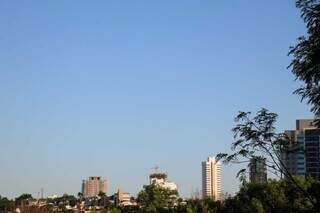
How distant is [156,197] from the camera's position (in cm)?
5959

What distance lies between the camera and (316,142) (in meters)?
13.8

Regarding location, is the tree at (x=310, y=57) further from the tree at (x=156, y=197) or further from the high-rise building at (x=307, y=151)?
the tree at (x=156, y=197)

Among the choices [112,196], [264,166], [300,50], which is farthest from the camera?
[112,196]

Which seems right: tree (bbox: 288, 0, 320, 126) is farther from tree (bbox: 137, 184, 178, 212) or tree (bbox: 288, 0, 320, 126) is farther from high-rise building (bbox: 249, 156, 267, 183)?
tree (bbox: 137, 184, 178, 212)

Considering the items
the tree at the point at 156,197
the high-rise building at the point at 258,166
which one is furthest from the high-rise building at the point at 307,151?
the tree at the point at 156,197

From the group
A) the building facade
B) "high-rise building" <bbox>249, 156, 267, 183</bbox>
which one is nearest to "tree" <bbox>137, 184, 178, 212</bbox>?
the building facade

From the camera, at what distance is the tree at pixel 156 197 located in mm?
59125

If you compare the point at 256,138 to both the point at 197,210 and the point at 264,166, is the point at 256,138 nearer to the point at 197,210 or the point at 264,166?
the point at 264,166

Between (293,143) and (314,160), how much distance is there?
1761mm

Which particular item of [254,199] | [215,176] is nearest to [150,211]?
Result: [254,199]

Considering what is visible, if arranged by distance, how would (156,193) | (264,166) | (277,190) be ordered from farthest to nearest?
(156,193), (277,190), (264,166)

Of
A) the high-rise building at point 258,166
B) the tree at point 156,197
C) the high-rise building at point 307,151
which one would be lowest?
the tree at point 156,197

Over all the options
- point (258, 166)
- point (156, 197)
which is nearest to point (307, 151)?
point (258, 166)

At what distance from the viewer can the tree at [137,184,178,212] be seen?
194ft
